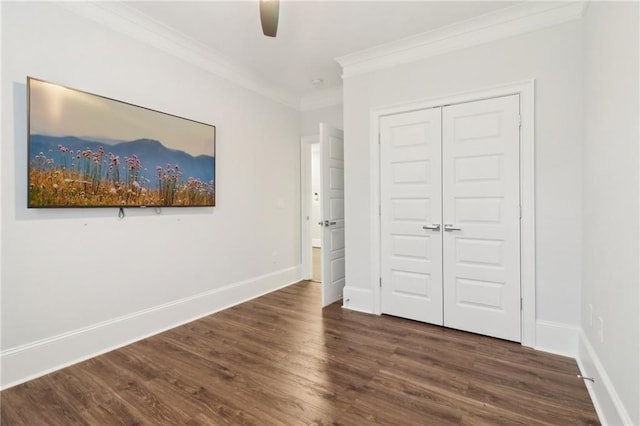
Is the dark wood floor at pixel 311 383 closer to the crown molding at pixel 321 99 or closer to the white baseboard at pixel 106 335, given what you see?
the white baseboard at pixel 106 335

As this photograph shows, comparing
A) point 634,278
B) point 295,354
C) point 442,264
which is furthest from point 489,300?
point 295,354

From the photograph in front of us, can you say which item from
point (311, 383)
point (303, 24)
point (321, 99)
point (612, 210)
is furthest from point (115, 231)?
point (612, 210)

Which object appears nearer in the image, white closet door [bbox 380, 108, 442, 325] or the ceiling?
the ceiling

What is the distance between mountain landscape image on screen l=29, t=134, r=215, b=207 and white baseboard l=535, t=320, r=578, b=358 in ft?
11.1

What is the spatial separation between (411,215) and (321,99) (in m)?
2.47

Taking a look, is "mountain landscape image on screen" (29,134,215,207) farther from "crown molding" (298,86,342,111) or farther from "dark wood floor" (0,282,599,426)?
"crown molding" (298,86,342,111)

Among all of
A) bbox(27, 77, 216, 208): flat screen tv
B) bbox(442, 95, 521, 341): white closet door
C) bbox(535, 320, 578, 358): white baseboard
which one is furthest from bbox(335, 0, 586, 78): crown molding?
bbox(535, 320, 578, 358): white baseboard

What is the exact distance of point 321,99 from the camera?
14.6 feet

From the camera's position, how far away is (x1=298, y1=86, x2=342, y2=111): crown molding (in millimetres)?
4297

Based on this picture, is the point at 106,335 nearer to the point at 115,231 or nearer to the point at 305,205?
the point at 115,231

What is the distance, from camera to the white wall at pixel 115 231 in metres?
1.99

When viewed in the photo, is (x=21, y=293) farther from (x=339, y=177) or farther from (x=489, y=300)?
(x=489, y=300)

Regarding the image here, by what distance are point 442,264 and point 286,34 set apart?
272 centimetres

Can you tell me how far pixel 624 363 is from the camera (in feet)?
4.56
